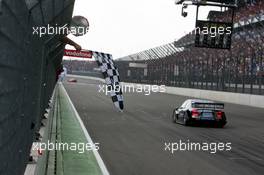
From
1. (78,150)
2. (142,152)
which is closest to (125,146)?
(142,152)

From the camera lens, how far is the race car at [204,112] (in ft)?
61.2

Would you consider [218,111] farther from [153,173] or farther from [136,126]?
[153,173]

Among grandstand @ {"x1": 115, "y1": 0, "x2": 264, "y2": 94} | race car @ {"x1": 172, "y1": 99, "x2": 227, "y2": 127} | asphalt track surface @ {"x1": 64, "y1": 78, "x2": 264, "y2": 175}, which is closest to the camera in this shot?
asphalt track surface @ {"x1": 64, "y1": 78, "x2": 264, "y2": 175}

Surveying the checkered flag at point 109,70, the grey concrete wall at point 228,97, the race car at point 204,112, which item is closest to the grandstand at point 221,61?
the grey concrete wall at point 228,97

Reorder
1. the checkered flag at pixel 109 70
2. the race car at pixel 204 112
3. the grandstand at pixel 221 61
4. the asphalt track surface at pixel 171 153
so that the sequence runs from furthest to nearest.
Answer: the grandstand at pixel 221 61, the race car at pixel 204 112, the checkered flag at pixel 109 70, the asphalt track surface at pixel 171 153

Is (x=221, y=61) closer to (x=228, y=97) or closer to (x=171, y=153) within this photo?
(x=228, y=97)

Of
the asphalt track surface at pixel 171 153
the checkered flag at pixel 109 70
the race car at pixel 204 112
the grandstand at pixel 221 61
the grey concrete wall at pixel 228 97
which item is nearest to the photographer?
the asphalt track surface at pixel 171 153

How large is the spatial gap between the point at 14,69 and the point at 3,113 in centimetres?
55

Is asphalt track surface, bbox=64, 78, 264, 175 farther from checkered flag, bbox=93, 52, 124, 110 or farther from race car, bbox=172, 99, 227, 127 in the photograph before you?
checkered flag, bbox=93, 52, 124, 110

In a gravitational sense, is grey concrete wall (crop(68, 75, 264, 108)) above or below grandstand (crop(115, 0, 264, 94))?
below

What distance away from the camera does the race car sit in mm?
18656

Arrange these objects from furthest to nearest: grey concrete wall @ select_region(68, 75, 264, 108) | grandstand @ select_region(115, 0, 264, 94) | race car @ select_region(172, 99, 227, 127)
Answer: grandstand @ select_region(115, 0, 264, 94), grey concrete wall @ select_region(68, 75, 264, 108), race car @ select_region(172, 99, 227, 127)

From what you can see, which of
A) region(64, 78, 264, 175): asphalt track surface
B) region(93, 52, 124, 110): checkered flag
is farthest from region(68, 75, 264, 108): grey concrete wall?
region(93, 52, 124, 110): checkered flag

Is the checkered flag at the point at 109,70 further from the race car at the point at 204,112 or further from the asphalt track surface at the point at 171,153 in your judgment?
the race car at the point at 204,112
